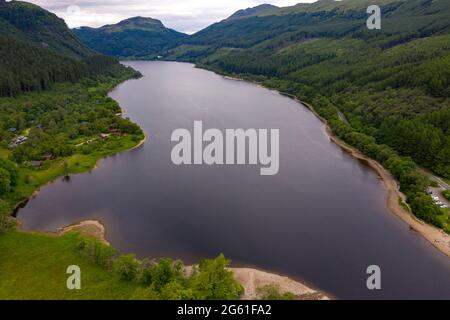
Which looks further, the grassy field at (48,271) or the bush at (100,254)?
the bush at (100,254)

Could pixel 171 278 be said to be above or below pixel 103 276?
above

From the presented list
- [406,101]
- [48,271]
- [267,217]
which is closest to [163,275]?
[48,271]

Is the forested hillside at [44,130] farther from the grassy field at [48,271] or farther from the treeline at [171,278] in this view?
the treeline at [171,278]

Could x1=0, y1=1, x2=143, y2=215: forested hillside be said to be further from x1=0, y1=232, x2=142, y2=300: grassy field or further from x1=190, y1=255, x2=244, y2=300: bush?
x1=190, y1=255, x2=244, y2=300: bush

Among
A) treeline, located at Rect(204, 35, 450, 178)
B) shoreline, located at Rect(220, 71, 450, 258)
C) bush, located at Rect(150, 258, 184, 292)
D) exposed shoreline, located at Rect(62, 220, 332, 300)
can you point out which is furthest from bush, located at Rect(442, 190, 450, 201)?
bush, located at Rect(150, 258, 184, 292)

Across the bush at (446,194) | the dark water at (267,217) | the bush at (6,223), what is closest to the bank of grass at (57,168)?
the bush at (6,223)

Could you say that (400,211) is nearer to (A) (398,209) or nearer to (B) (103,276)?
(A) (398,209)
